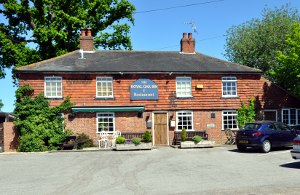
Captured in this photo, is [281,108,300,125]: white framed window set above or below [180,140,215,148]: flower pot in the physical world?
above

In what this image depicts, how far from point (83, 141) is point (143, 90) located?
17.5ft

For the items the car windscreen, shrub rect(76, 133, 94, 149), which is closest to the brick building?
shrub rect(76, 133, 94, 149)

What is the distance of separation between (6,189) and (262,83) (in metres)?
20.7

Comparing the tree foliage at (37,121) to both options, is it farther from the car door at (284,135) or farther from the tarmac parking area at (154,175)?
the car door at (284,135)

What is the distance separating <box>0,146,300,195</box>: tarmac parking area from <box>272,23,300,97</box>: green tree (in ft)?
31.6

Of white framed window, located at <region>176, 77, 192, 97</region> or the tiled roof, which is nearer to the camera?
the tiled roof

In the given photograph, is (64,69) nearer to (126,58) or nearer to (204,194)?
(126,58)

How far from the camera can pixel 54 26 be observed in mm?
32250

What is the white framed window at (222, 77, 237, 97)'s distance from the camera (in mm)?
25955

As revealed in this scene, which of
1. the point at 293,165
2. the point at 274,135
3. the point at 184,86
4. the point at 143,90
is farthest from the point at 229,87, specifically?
the point at 293,165

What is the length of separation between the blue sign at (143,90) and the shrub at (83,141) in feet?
13.1

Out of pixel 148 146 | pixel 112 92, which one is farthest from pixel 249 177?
pixel 112 92

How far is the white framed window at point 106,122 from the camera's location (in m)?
23.9

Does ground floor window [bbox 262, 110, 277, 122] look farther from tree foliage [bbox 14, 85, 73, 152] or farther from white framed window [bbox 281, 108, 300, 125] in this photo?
tree foliage [bbox 14, 85, 73, 152]
